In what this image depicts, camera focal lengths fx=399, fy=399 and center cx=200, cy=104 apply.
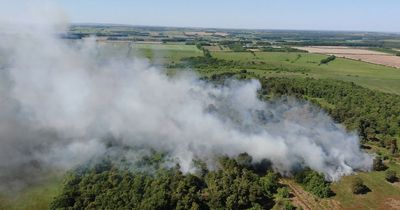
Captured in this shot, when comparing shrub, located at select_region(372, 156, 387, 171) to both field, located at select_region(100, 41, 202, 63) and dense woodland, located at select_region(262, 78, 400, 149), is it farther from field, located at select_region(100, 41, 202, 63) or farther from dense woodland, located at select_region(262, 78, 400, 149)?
field, located at select_region(100, 41, 202, 63)

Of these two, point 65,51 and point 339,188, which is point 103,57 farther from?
point 339,188

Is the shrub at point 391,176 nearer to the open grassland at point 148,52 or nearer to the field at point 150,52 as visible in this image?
the open grassland at point 148,52

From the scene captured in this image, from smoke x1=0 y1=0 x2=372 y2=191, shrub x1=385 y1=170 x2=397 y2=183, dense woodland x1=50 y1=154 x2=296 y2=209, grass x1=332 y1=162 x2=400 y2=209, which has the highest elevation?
smoke x1=0 y1=0 x2=372 y2=191

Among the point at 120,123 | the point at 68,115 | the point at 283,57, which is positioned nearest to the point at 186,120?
the point at 120,123

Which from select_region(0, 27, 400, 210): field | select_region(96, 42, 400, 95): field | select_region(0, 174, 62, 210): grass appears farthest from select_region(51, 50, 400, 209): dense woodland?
select_region(96, 42, 400, 95): field

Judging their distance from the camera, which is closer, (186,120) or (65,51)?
(186,120)
